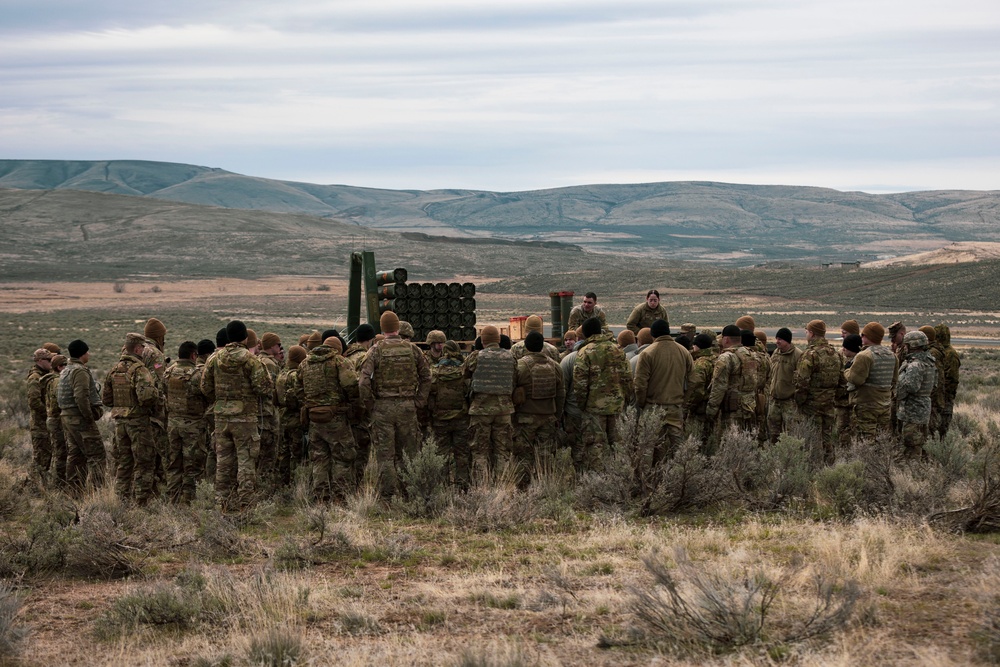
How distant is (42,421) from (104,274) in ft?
282

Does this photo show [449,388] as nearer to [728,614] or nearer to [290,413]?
[290,413]

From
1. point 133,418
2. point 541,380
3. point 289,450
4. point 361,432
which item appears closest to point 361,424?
point 361,432

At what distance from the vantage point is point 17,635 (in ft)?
20.0

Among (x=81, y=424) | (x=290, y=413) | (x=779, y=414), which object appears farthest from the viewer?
A: (x=779, y=414)

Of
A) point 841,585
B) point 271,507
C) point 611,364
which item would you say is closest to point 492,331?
point 611,364

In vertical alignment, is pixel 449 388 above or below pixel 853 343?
below

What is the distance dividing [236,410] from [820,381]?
22.1 ft

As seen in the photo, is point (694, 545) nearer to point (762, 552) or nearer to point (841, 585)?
point (762, 552)

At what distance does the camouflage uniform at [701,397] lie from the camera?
11422 mm

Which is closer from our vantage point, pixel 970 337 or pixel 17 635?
pixel 17 635

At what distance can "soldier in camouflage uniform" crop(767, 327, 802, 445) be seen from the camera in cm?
1213

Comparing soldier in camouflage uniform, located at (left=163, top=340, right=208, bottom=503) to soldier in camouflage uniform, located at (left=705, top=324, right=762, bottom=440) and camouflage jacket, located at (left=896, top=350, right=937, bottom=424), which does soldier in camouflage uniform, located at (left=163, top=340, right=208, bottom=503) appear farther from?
camouflage jacket, located at (left=896, top=350, right=937, bottom=424)

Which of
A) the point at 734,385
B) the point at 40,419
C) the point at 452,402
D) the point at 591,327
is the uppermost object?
the point at 591,327

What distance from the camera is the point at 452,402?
10.9 meters
